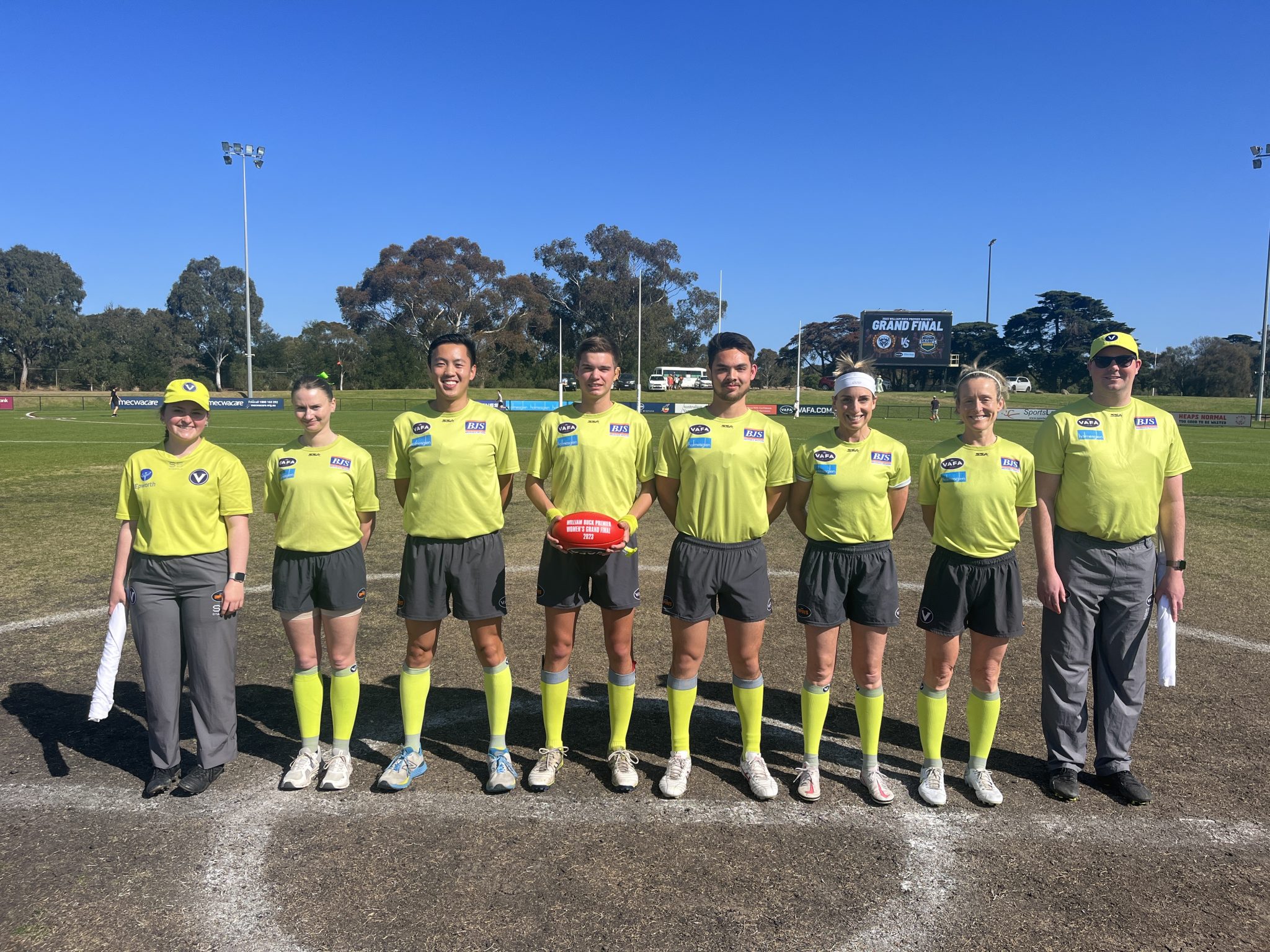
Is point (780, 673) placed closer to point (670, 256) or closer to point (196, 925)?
point (196, 925)

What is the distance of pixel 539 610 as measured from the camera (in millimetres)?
7328

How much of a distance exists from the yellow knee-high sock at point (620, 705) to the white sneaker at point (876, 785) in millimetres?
1274

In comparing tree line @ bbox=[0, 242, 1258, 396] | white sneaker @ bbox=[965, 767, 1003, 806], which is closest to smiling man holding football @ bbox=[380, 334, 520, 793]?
white sneaker @ bbox=[965, 767, 1003, 806]

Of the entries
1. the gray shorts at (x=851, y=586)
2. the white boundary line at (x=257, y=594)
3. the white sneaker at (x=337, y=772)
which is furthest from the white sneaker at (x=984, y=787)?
the white boundary line at (x=257, y=594)

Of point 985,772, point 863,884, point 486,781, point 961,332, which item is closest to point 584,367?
point 486,781

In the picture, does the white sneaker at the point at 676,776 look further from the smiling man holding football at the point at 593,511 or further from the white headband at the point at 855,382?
the white headband at the point at 855,382

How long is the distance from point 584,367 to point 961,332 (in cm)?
8878

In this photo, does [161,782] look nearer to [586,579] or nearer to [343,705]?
[343,705]

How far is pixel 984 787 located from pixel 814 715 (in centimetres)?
91

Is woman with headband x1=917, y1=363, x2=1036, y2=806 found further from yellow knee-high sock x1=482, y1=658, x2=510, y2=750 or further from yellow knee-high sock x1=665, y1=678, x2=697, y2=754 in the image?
yellow knee-high sock x1=482, y1=658, x2=510, y2=750

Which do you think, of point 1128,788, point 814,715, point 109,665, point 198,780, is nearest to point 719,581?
point 814,715

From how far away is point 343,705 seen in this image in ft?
13.9

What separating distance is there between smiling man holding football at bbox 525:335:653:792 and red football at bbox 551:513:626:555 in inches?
5.5

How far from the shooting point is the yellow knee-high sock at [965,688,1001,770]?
A: 162 inches
